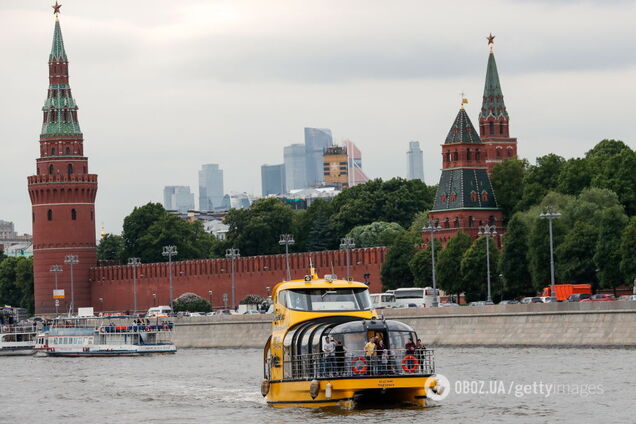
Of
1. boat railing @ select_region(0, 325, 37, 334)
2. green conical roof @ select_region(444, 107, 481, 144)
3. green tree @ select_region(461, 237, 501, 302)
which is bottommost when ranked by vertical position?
boat railing @ select_region(0, 325, 37, 334)

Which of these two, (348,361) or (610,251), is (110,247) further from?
(348,361)

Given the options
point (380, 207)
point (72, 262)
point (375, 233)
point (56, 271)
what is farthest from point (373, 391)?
point (380, 207)

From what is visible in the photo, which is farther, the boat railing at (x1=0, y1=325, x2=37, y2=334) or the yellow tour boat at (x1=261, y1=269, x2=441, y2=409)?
the boat railing at (x1=0, y1=325, x2=37, y2=334)

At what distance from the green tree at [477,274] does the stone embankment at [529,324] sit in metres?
19.7

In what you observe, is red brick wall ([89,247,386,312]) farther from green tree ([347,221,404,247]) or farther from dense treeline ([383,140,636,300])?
green tree ([347,221,404,247])

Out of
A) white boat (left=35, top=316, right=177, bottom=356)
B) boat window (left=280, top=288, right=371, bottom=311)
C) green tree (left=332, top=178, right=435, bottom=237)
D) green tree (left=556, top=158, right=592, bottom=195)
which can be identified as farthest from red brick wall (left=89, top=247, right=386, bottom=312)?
boat window (left=280, top=288, right=371, bottom=311)

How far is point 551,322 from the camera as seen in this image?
74000 mm

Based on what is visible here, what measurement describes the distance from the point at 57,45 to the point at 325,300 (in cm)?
11214

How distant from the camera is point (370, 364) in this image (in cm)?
4362

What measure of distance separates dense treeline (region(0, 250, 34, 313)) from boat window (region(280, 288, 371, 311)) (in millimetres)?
117081

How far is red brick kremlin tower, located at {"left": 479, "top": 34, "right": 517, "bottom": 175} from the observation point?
6860 inches

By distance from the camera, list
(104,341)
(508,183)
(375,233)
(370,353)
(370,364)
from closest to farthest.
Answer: (370,353), (370,364), (104,341), (508,183), (375,233)

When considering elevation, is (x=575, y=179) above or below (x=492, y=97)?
below

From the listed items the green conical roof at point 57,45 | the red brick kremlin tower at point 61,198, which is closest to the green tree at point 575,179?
the red brick kremlin tower at point 61,198
